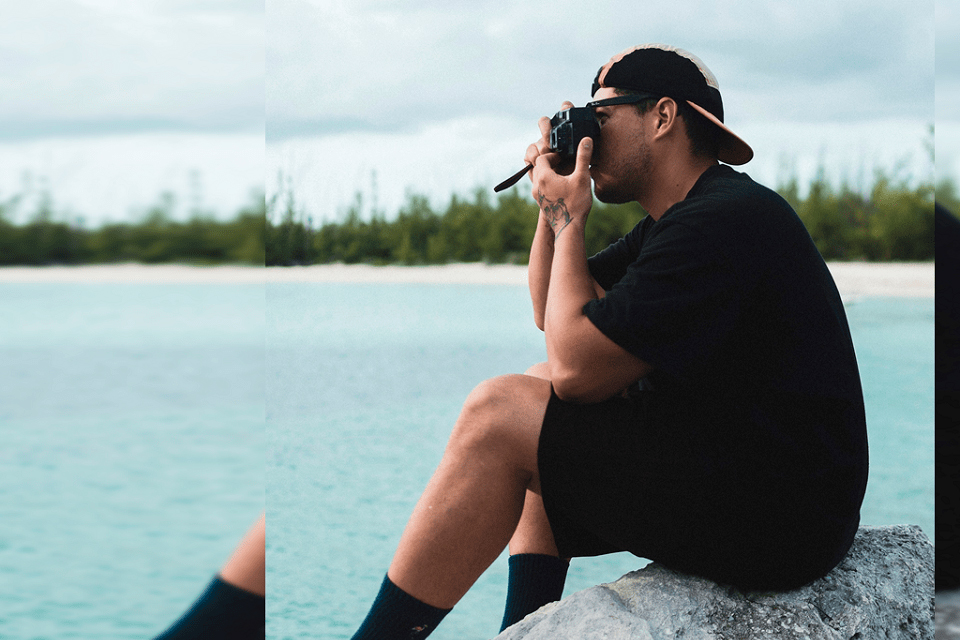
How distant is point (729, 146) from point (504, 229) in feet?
65.2

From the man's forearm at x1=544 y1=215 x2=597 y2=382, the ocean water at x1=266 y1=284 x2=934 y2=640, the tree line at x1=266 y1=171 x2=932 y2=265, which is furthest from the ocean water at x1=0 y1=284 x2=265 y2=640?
the tree line at x1=266 y1=171 x2=932 y2=265

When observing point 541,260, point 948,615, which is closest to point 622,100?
point 541,260

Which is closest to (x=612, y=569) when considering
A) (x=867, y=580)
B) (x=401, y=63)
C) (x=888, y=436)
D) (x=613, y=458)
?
(x=867, y=580)

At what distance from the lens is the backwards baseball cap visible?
4.35 ft

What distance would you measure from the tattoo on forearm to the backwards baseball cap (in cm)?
23

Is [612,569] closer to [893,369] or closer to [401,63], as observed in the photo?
[893,369]

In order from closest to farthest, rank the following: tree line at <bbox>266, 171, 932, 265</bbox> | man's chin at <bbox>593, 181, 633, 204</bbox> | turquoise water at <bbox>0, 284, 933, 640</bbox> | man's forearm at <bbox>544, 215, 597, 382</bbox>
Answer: turquoise water at <bbox>0, 284, 933, 640</bbox>, man's forearm at <bbox>544, 215, 597, 382</bbox>, man's chin at <bbox>593, 181, 633, 204</bbox>, tree line at <bbox>266, 171, 932, 265</bbox>

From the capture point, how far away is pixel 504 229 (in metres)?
21.2

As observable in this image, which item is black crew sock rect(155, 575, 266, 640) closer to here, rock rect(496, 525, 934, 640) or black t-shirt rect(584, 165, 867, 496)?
rock rect(496, 525, 934, 640)

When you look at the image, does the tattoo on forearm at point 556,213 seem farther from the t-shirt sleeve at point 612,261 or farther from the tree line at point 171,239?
the tree line at point 171,239

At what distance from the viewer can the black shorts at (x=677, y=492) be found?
3.73ft

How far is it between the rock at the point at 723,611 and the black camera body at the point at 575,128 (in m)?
0.71

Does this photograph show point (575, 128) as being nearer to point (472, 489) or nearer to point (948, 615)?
point (472, 489)

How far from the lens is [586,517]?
1.20 metres
